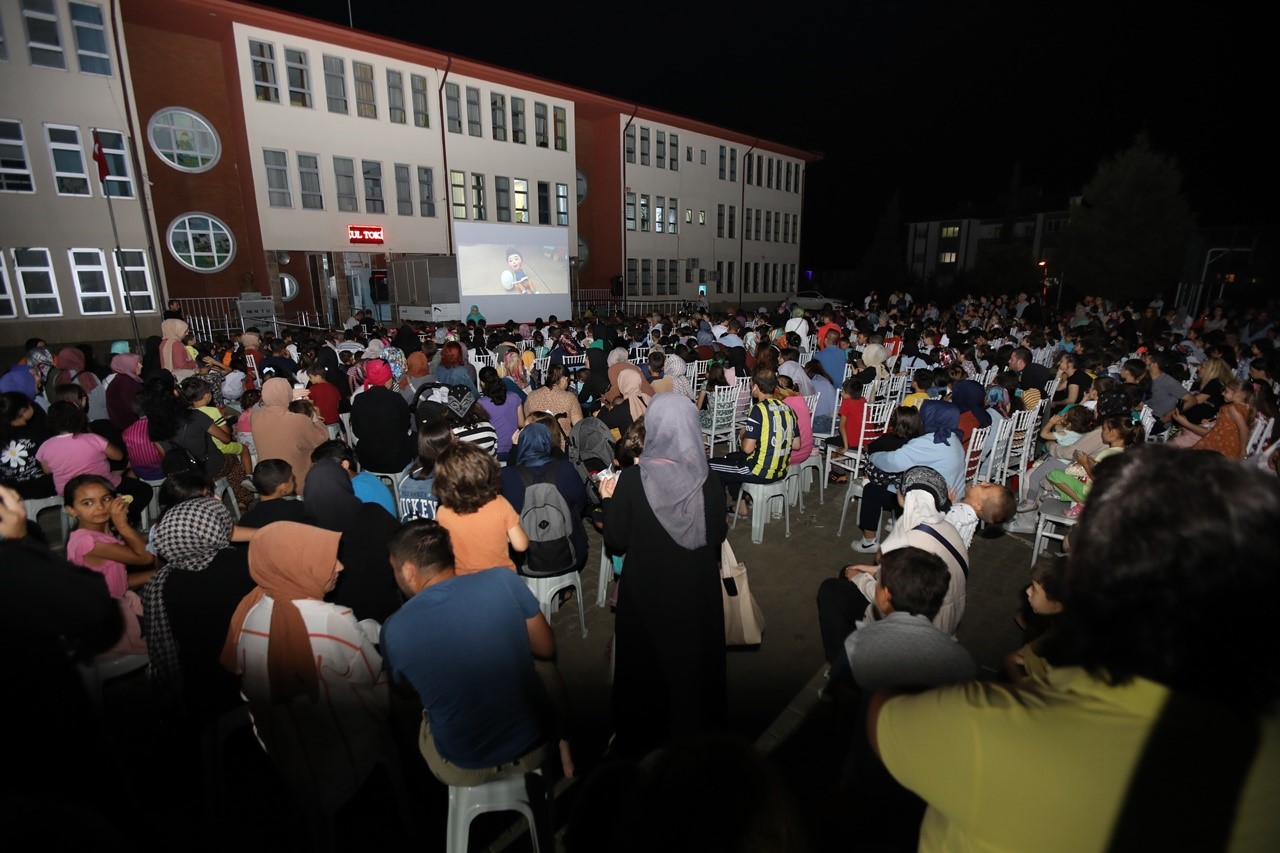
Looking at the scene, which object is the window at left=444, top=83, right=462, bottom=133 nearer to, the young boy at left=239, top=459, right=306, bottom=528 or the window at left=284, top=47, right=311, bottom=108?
the window at left=284, top=47, right=311, bottom=108

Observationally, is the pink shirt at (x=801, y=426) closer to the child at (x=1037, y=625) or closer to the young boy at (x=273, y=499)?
the child at (x=1037, y=625)

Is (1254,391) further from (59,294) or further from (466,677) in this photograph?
(59,294)

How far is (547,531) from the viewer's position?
3.72m

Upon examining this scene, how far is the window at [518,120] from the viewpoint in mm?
23812

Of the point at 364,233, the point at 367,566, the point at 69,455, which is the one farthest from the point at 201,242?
the point at 367,566

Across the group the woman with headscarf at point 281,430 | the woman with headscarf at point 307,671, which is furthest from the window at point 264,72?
the woman with headscarf at point 307,671

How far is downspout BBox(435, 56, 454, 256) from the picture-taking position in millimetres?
21656

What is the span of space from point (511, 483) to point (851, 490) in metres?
3.45

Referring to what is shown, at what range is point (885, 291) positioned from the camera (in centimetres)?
4781

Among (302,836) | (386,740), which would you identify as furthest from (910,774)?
(302,836)

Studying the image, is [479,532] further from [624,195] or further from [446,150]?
[624,195]

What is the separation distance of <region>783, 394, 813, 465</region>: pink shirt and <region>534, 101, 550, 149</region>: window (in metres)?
23.0

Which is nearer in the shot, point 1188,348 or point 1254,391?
point 1254,391

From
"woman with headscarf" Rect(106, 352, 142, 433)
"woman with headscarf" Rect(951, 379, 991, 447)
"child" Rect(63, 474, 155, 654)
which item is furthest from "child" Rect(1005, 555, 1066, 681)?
"woman with headscarf" Rect(106, 352, 142, 433)
